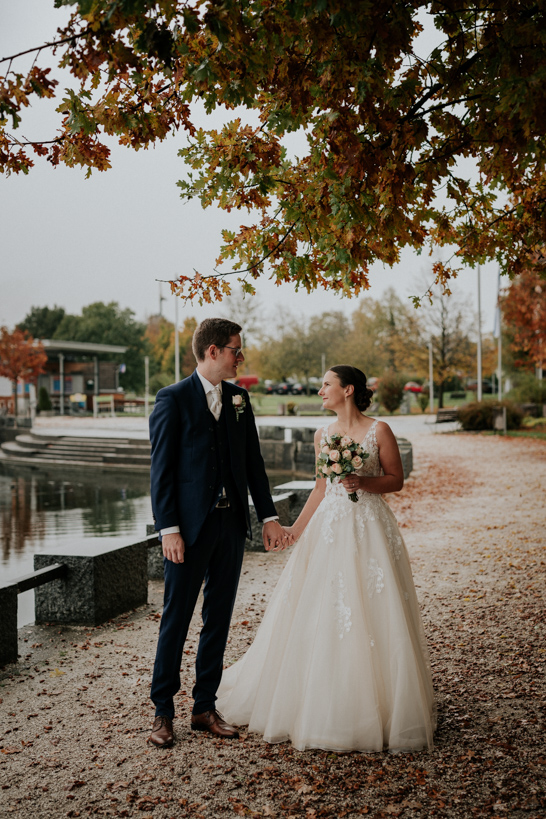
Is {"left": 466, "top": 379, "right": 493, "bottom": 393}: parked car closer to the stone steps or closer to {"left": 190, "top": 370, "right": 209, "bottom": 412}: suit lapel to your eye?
the stone steps

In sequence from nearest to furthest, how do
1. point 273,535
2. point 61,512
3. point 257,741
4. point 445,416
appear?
point 257,741 < point 273,535 < point 61,512 < point 445,416

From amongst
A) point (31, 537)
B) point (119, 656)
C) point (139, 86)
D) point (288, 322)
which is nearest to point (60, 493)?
point (31, 537)

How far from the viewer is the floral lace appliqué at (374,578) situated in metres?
3.84

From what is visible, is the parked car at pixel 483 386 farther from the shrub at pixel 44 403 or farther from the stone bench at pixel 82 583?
the stone bench at pixel 82 583

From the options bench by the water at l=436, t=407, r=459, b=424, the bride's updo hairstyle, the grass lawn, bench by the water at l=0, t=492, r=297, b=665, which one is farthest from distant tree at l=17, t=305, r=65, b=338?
the bride's updo hairstyle

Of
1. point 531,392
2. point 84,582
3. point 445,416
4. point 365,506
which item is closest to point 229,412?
point 365,506

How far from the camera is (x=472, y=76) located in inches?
201

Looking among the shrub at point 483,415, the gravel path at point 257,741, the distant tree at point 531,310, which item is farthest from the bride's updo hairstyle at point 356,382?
the distant tree at point 531,310

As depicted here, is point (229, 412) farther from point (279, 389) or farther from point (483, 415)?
point (279, 389)

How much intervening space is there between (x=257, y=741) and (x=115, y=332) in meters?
75.0

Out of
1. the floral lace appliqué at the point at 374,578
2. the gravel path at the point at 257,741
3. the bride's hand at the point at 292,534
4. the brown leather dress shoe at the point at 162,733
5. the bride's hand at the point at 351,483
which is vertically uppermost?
the bride's hand at the point at 351,483

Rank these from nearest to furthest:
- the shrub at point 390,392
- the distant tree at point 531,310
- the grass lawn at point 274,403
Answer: the distant tree at point 531,310 → the shrub at point 390,392 → the grass lawn at point 274,403

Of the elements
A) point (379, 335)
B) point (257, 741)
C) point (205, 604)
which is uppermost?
point (379, 335)

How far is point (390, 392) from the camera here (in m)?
43.8
